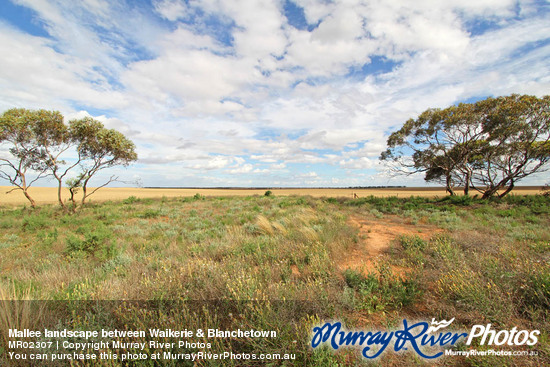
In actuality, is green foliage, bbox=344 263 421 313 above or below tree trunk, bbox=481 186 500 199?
below

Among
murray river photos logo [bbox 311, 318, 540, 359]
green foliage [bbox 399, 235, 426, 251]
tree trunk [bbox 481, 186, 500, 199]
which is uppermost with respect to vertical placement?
tree trunk [bbox 481, 186, 500, 199]

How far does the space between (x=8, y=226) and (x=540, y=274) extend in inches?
885

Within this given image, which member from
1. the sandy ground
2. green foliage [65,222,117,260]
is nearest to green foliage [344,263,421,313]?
green foliage [65,222,117,260]

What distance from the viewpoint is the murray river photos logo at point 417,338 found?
9.23 ft

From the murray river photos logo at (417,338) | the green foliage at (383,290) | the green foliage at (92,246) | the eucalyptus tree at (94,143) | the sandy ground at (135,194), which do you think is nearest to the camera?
the murray river photos logo at (417,338)

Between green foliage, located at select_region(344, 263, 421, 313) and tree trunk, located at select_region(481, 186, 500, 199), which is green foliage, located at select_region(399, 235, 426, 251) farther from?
tree trunk, located at select_region(481, 186, 500, 199)

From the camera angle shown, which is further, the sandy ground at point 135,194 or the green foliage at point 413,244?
the sandy ground at point 135,194

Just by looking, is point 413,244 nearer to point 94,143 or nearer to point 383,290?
point 383,290

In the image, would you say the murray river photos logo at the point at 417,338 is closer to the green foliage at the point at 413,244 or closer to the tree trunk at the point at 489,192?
the green foliage at the point at 413,244

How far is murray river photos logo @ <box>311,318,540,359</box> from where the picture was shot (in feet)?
9.23

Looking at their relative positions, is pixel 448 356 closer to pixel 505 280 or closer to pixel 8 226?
pixel 505 280

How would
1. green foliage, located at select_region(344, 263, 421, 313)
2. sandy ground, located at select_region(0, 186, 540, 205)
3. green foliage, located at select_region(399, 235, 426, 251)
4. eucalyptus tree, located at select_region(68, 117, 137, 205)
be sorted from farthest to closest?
sandy ground, located at select_region(0, 186, 540, 205) < eucalyptus tree, located at select_region(68, 117, 137, 205) < green foliage, located at select_region(399, 235, 426, 251) < green foliage, located at select_region(344, 263, 421, 313)

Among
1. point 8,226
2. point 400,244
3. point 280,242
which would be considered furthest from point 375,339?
point 8,226

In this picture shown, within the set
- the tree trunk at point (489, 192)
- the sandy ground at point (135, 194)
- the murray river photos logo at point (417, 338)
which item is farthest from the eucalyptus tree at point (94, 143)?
the tree trunk at point (489, 192)
